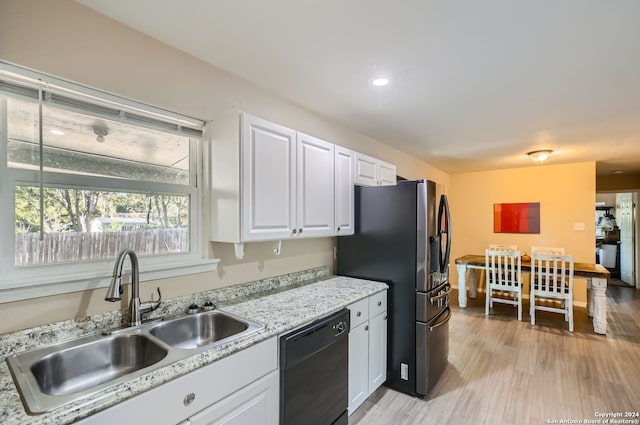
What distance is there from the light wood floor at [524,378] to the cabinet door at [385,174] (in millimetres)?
1946

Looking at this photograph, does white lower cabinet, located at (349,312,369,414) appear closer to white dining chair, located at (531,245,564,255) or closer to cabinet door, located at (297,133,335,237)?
cabinet door, located at (297,133,335,237)

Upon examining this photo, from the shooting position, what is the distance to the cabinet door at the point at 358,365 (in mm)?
2096

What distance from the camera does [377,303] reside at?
238 centimetres

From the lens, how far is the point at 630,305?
486 centimetres

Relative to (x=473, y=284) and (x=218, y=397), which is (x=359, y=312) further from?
(x=473, y=284)

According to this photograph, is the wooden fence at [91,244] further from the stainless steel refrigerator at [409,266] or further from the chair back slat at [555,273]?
the chair back slat at [555,273]

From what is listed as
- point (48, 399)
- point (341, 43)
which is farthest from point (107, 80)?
point (48, 399)

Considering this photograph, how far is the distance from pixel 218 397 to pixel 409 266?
5.48 ft

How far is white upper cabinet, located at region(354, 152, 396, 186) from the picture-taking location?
280cm

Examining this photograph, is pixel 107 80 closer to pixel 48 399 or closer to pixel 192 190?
pixel 192 190

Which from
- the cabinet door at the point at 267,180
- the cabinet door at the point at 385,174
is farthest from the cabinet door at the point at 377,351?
the cabinet door at the point at 385,174

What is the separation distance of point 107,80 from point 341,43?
4.11ft

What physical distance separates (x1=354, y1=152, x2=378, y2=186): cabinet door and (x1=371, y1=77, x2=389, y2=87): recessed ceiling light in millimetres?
704

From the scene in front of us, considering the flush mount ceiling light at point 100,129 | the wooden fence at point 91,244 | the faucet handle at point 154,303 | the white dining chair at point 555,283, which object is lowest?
the white dining chair at point 555,283
